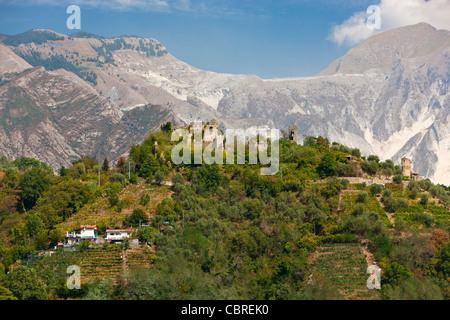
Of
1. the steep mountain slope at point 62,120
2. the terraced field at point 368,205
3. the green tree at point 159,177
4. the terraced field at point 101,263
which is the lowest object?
the terraced field at point 101,263

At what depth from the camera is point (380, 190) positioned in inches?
2190

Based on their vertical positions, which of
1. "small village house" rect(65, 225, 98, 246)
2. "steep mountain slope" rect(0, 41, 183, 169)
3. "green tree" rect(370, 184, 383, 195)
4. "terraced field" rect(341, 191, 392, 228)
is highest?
"steep mountain slope" rect(0, 41, 183, 169)

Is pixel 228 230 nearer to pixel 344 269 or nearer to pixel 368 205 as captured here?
pixel 344 269

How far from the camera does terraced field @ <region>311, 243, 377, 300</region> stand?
138 feet

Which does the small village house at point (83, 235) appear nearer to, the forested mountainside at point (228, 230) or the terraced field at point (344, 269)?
the forested mountainside at point (228, 230)

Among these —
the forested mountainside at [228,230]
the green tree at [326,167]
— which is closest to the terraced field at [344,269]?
the forested mountainside at [228,230]

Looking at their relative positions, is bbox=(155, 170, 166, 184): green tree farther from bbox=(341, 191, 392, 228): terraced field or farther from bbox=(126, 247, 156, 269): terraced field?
bbox=(341, 191, 392, 228): terraced field

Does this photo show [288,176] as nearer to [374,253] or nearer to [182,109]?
[374,253]

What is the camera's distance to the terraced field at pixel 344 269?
42188 mm

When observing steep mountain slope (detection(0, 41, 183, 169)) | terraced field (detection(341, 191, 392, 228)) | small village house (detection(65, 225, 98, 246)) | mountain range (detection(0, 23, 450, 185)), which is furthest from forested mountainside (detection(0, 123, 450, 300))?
mountain range (detection(0, 23, 450, 185))

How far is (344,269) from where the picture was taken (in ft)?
147

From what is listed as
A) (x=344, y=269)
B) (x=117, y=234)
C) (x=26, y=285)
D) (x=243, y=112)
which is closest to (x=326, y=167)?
(x=344, y=269)

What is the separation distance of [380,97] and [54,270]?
162m
